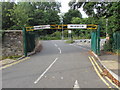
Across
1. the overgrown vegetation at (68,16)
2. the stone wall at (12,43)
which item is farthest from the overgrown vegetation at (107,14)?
the stone wall at (12,43)

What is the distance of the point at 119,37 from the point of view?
595 inches

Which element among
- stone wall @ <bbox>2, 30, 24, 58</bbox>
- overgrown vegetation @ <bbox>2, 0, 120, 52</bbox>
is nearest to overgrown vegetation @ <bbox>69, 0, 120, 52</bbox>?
overgrown vegetation @ <bbox>2, 0, 120, 52</bbox>

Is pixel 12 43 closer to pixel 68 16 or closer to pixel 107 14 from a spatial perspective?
pixel 107 14

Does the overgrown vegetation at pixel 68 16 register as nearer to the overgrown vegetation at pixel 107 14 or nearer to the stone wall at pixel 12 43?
the overgrown vegetation at pixel 107 14

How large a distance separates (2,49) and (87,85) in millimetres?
11233

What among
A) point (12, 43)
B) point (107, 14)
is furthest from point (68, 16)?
point (12, 43)

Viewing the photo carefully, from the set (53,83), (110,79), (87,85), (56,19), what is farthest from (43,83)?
(56,19)

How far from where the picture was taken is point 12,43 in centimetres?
1459

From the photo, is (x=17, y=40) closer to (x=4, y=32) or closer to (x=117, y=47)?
(x=4, y=32)

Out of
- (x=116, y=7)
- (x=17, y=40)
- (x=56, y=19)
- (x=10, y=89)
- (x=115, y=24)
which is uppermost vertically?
(x=56, y=19)

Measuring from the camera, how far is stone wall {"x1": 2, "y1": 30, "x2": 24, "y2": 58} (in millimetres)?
14334

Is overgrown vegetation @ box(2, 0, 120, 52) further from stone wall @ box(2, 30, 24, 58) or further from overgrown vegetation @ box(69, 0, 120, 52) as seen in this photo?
stone wall @ box(2, 30, 24, 58)

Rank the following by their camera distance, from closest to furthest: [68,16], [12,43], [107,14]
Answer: [12,43]
[107,14]
[68,16]

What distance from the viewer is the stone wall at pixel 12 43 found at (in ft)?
47.0
